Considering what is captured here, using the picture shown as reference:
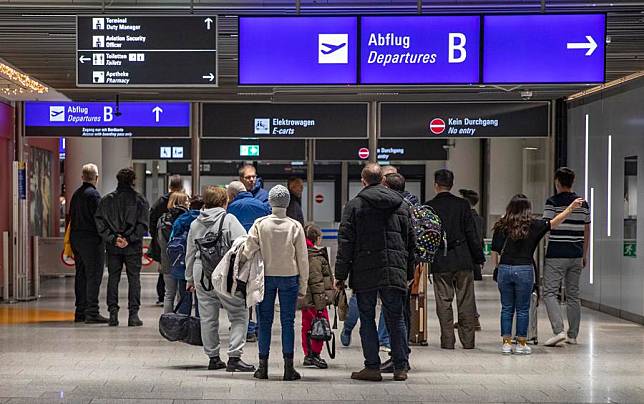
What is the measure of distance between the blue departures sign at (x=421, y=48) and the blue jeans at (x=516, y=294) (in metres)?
1.86

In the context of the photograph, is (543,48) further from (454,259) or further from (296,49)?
(296,49)

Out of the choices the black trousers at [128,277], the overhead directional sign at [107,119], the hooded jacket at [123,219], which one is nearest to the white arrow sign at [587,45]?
the hooded jacket at [123,219]

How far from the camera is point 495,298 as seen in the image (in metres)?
18.0

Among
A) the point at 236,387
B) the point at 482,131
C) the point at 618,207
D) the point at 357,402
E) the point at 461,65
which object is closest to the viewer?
the point at 357,402

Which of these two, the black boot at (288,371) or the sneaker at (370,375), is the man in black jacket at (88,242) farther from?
the sneaker at (370,375)

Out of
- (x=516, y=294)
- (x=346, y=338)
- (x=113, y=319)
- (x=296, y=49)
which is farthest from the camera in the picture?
(x=113, y=319)

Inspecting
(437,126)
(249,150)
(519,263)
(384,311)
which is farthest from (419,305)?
(249,150)

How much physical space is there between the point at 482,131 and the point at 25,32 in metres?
6.77

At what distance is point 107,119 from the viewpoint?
17.0m

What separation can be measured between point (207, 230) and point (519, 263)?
314 centimetres

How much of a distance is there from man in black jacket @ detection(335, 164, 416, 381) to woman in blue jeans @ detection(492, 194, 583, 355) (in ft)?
7.29

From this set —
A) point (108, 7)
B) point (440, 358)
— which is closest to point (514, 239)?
point (440, 358)

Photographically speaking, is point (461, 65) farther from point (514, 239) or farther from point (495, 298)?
point (495, 298)

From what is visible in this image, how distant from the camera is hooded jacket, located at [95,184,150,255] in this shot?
12844mm
